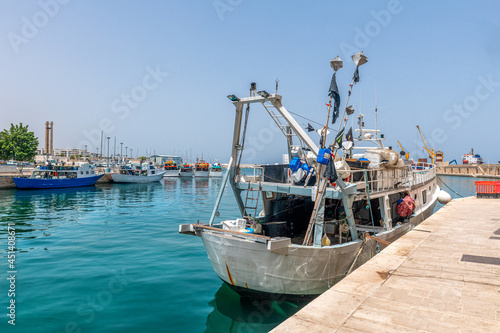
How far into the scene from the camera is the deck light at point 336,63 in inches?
392

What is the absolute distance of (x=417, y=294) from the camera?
274 inches

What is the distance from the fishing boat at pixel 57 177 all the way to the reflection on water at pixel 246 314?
50.1 metres

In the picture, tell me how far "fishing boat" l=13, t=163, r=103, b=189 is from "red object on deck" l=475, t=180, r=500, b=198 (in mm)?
56327

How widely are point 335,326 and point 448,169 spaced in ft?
404

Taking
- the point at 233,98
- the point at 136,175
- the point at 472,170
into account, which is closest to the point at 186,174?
the point at 136,175

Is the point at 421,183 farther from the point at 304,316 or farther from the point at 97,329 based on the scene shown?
the point at 97,329

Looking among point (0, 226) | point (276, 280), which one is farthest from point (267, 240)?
point (0, 226)

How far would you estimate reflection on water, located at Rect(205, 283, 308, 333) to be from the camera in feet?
28.9

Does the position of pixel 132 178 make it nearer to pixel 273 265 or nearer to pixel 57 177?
pixel 57 177

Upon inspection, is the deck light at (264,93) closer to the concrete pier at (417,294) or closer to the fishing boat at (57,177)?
the concrete pier at (417,294)

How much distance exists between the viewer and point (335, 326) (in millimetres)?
5473

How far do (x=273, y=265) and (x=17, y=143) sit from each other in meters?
73.4

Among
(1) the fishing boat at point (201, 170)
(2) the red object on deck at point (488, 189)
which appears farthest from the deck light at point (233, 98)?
(1) the fishing boat at point (201, 170)

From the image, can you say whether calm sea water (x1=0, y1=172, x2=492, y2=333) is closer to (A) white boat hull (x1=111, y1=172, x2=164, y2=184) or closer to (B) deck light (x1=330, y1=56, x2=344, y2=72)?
(B) deck light (x1=330, y1=56, x2=344, y2=72)
